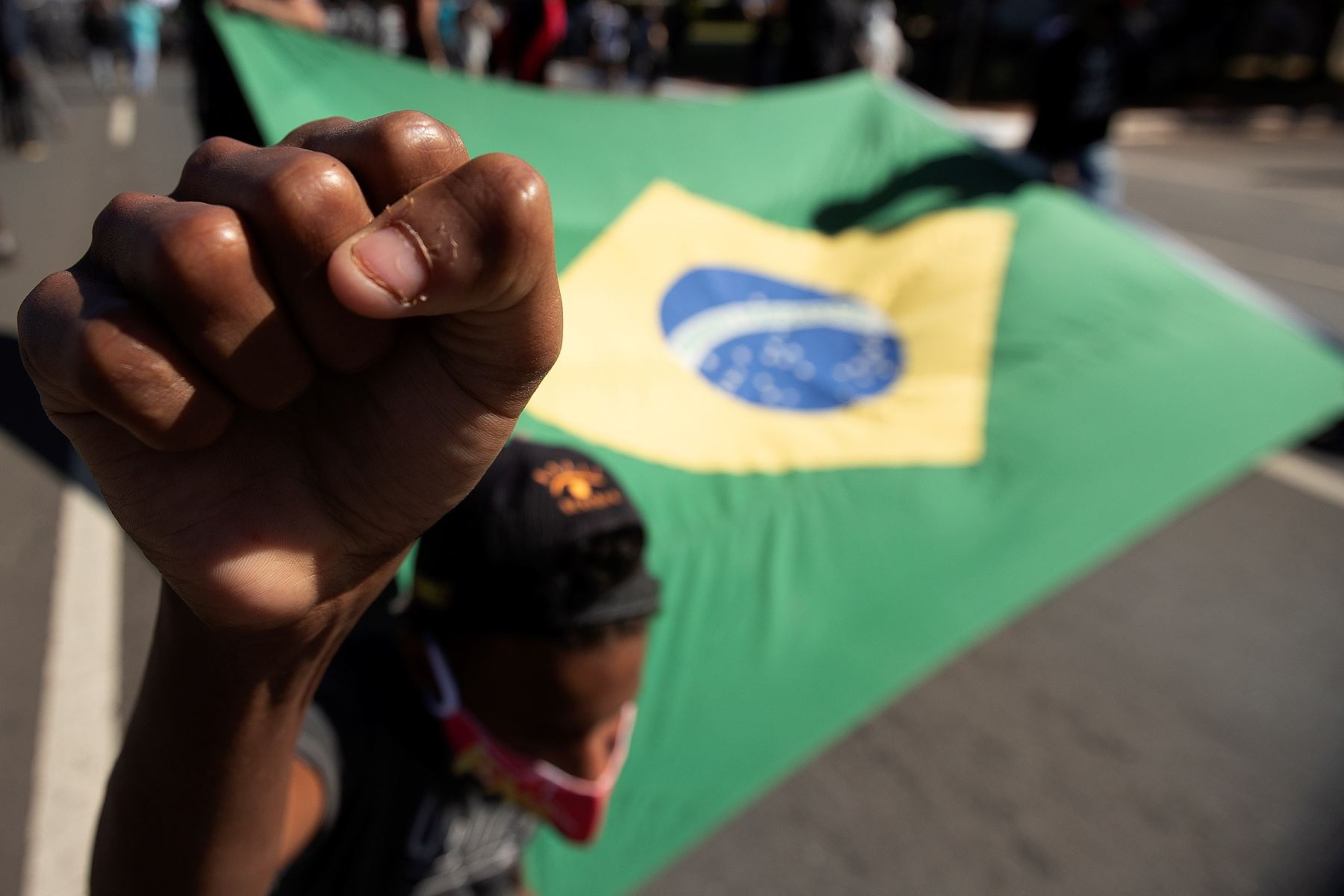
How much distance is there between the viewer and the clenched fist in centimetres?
48

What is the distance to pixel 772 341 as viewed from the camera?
2.67m

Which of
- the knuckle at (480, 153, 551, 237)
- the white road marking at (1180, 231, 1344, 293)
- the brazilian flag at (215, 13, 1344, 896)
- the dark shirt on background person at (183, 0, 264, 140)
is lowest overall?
the white road marking at (1180, 231, 1344, 293)

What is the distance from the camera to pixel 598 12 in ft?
→ 54.6

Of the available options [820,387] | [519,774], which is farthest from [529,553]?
[820,387]

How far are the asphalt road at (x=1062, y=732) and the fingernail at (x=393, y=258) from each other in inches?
35.1

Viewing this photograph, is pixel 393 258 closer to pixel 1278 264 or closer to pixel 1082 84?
pixel 1082 84

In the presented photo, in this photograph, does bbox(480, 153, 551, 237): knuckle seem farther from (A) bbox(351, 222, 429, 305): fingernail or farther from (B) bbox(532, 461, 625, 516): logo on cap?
(B) bbox(532, 461, 625, 516): logo on cap

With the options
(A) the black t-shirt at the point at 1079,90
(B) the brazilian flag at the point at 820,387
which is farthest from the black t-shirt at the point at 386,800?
(A) the black t-shirt at the point at 1079,90

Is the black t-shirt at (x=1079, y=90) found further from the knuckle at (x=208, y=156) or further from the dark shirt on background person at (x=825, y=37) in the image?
the knuckle at (x=208, y=156)

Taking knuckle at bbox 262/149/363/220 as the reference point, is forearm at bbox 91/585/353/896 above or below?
below

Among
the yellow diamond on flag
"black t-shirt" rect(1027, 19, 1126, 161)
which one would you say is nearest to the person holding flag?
the yellow diamond on flag

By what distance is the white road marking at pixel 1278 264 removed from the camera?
7.88 metres

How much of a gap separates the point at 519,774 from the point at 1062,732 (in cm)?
211

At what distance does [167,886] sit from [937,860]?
6.83ft
